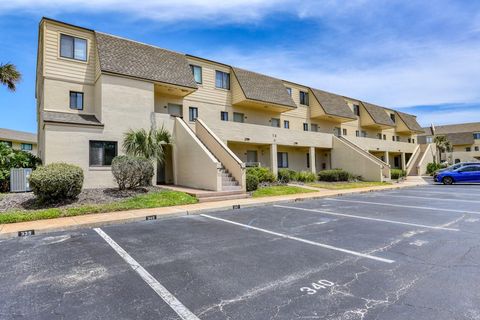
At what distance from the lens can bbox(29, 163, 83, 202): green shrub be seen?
35.5ft

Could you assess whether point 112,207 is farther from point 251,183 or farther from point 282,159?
point 282,159

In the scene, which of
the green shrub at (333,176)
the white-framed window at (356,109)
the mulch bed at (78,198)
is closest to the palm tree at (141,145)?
the mulch bed at (78,198)

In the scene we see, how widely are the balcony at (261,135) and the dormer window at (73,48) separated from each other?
8.57m

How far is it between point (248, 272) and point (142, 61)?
16671mm

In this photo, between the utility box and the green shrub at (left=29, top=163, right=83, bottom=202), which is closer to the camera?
the green shrub at (left=29, top=163, right=83, bottom=202)

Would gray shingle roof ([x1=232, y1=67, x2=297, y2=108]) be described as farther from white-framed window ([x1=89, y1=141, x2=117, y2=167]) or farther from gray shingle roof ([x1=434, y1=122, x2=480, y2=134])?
gray shingle roof ([x1=434, y1=122, x2=480, y2=134])

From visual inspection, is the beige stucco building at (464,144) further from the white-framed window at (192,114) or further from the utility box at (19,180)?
the utility box at (19,180)

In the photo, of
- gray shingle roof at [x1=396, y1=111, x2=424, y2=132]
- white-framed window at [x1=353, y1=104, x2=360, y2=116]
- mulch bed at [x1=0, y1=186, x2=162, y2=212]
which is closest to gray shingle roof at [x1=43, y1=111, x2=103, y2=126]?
mulch bed at [x1=0, y1=186, x2=162, y2=212]

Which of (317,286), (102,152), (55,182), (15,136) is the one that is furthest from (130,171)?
(15,136)

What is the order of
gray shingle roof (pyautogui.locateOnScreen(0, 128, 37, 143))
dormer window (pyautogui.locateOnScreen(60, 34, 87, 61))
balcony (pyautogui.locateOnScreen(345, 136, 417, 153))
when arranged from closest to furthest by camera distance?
1. dormer window (pyautogui.locateOnScreen(60, 34, 87, 61))
2. balcony (pyautogui.locateOnScreen(345, 136, 417, 153))
3. gray shingle roof (pyautogui.locateOnScreen(0, 128, 37, 143))

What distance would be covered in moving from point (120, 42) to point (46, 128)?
7252 mm

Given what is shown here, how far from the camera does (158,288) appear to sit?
4254 mm

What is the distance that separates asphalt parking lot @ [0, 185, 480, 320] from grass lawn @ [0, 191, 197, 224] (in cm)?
259

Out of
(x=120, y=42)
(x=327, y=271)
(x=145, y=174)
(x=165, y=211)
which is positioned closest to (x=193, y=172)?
(x=145, y=174)
